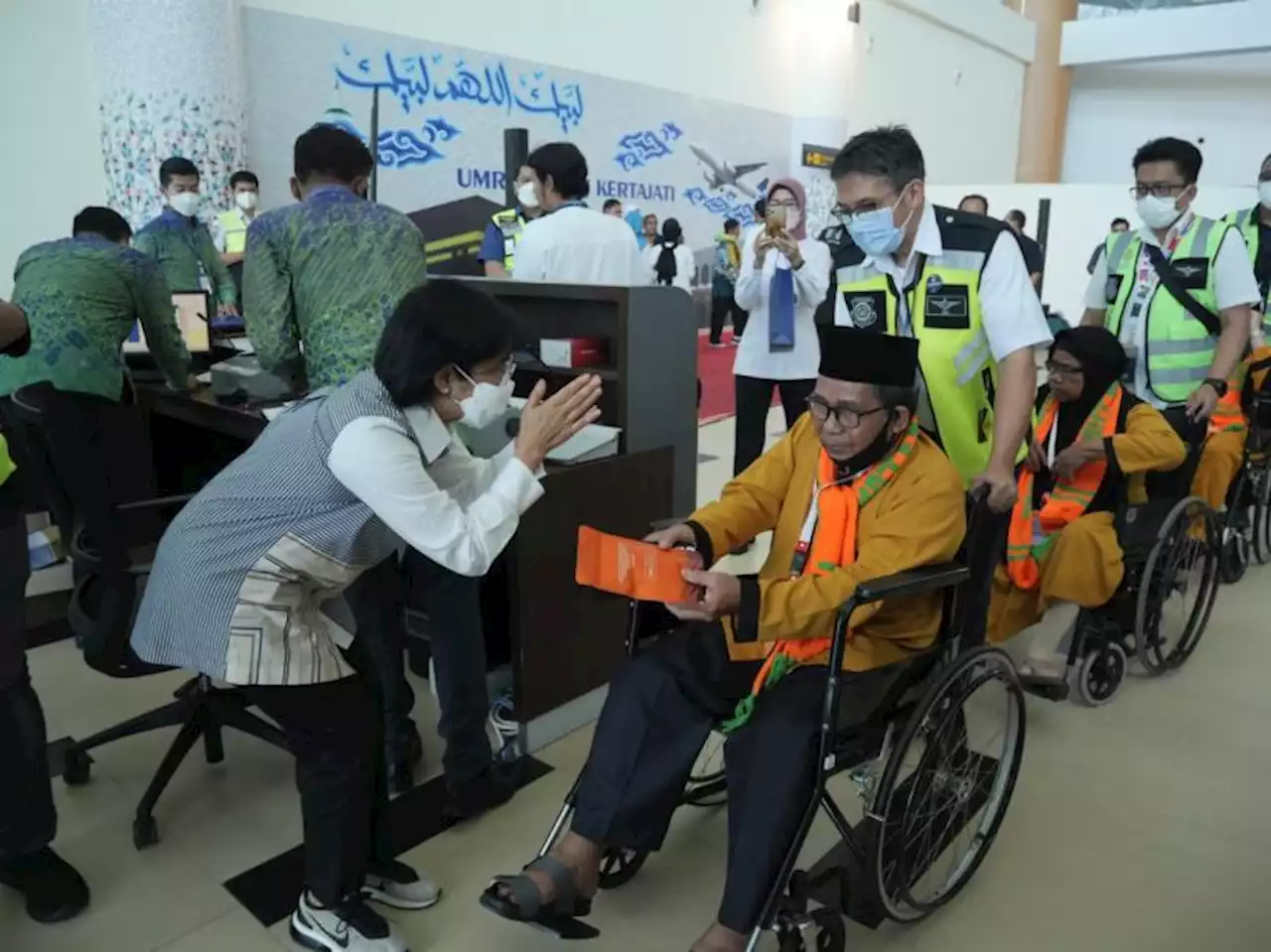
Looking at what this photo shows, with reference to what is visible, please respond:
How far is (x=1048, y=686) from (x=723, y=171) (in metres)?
8.53

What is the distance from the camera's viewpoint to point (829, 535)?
1731 millimetres

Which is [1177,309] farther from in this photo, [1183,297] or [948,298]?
[948,298]

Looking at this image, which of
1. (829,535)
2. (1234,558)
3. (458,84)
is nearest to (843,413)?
(829,535)

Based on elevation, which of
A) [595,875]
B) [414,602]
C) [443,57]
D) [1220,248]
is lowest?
[595,875]

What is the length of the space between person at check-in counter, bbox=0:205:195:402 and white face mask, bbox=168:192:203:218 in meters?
1.54

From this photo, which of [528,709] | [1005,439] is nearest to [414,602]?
[528,709]

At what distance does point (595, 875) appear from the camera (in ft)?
5.32

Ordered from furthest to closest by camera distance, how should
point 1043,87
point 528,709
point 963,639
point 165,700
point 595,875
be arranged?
point 1043,87, point 165,700, point 528,709, point 963,639, point 595,875

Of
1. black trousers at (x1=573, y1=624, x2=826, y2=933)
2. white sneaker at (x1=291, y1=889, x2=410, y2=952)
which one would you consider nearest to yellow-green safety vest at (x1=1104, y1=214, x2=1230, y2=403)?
black trousers at (x1=573, y1=624, x2=826, y2=933)

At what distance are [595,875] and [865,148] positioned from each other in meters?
1.46

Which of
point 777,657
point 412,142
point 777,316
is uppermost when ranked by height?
point 412,142

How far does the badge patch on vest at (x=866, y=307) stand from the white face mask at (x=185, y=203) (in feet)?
10.4

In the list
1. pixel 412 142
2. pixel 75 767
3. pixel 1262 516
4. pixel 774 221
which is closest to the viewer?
pixel 75 767

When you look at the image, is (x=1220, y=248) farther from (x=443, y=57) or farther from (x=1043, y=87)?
(x=1043, y=87)
